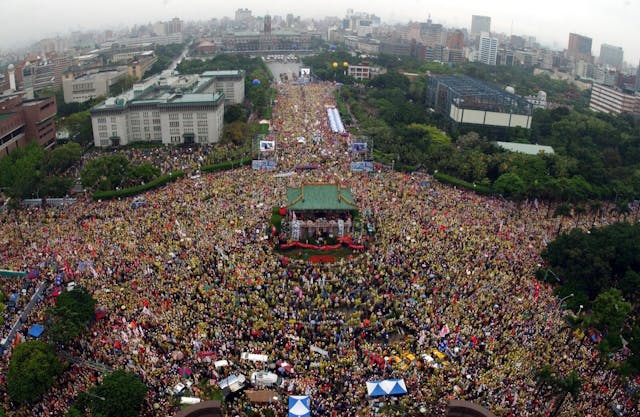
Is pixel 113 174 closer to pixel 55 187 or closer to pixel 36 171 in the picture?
pixel 55 187

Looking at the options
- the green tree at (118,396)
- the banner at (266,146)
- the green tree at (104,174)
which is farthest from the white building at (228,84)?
the green tree at (118,396)

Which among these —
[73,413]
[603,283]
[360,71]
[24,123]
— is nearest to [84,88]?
[24,123]

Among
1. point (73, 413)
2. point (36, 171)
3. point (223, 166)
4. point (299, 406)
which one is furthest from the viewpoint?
point (223, 166)

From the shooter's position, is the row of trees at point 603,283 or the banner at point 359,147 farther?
the banner at point 359,147

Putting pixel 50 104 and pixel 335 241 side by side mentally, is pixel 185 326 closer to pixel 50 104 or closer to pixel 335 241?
pixel 335 241

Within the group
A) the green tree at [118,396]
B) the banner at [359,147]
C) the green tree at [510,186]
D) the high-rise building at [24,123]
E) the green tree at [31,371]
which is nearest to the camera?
the green tree at [118,396]

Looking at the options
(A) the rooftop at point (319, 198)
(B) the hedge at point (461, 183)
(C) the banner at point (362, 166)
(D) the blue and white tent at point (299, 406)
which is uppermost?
(A) the rooftop at point (319, 198)

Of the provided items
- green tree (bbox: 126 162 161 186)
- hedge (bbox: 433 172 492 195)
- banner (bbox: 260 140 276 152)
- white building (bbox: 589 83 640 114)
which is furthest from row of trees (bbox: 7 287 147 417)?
white building (bbox: 589 83 640 114)

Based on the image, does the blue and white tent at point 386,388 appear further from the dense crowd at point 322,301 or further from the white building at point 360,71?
the white building at point 360,71
